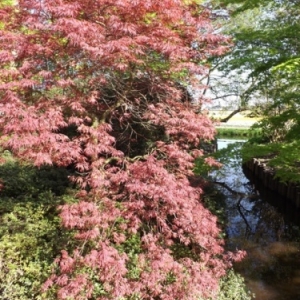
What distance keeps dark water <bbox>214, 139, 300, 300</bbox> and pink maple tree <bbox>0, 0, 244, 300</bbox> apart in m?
1.89

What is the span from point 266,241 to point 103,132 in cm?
614

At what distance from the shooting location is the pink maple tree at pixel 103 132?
13.3ft

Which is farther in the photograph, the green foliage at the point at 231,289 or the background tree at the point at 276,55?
the background tree at the point at 276,55

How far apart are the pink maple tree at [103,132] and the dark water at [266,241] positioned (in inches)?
74.3

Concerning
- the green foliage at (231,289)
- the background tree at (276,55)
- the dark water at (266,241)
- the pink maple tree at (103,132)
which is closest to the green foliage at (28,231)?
the pink maple tree at (103,132)

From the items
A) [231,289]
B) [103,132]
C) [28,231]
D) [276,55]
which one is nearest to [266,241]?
[231,289]

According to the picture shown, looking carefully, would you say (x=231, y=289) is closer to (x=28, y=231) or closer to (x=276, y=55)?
(x=28, y=231)

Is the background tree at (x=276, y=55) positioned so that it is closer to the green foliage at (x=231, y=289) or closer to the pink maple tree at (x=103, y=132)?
the pink maple tree at (x=103, y=132)

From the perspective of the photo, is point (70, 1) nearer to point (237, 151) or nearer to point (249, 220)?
point (237, 151)

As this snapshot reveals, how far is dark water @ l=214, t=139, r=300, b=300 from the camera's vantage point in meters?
6.42

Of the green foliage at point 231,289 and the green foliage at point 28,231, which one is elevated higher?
the green foliage at point 28,231

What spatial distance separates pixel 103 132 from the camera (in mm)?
4859

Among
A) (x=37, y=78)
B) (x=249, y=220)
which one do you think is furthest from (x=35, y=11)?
(x=249, y=220)

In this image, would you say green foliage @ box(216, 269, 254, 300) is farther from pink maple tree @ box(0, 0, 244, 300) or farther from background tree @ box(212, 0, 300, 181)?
background tree @ box(212, 0, 300, 181)
